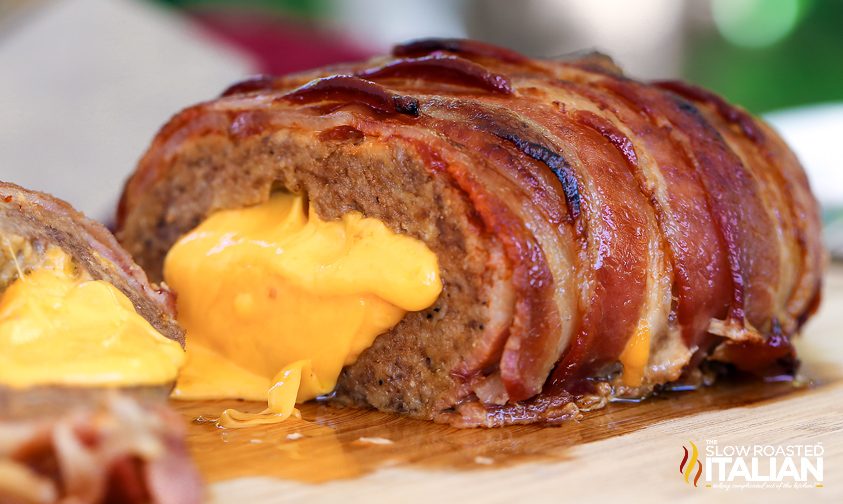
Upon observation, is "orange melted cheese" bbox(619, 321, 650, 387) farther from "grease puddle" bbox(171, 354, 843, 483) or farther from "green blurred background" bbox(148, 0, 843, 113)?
"green blurred background" bbox(148, 0, 843, 113)

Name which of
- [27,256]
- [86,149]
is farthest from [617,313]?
[86,149]

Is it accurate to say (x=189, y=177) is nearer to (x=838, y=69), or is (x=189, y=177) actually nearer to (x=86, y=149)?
(x=86, y=149)

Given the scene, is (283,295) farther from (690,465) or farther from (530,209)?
(690,465)

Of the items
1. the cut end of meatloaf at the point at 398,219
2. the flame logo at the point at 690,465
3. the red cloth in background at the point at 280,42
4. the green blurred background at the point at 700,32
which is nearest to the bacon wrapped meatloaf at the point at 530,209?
Result: the cut end of meatloaf at the point at 398,219

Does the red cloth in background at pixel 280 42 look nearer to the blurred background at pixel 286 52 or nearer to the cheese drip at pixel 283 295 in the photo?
the blurred background at pixel 286 52

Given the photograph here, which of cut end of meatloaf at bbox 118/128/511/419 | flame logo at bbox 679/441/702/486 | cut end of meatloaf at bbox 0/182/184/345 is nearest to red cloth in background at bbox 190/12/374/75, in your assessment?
cut end of meatloaf at bbox 118/128/511/419

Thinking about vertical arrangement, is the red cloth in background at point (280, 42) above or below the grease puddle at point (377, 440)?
above
